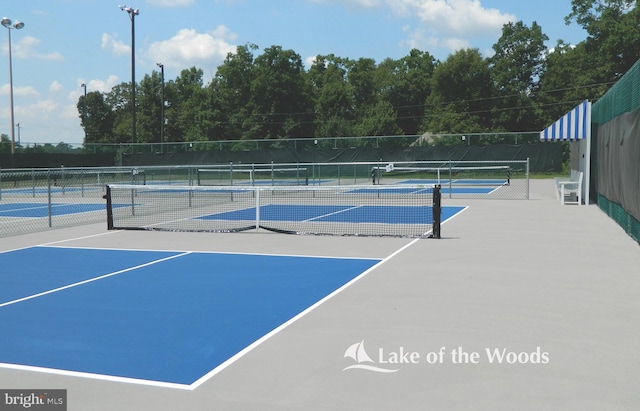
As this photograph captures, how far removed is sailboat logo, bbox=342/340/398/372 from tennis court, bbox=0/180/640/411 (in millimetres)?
27

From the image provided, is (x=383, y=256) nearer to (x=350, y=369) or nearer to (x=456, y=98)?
(x=350, y=369)

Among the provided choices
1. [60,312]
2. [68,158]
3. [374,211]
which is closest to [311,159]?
[68,158]

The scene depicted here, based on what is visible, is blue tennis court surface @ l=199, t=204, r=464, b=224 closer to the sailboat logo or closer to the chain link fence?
the chain link fence

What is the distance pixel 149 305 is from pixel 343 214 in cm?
1154

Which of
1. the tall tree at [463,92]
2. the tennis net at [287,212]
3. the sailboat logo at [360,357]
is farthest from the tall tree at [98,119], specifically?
the sailboat logo at [360,357]

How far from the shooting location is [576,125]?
2145cm

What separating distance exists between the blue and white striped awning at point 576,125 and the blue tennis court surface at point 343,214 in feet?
15.0

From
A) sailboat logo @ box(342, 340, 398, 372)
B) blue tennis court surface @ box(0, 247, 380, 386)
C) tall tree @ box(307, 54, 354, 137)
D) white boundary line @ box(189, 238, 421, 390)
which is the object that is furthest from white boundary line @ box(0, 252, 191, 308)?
tall tree @ box(307, 54, 354, 137)

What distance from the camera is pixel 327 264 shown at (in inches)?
417

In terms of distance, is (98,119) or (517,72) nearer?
(517,72)

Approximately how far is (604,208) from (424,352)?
1424cm

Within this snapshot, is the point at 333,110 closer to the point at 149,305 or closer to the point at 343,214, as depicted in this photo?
the point at 343,214

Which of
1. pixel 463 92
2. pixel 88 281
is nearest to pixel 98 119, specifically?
pixel 463 92

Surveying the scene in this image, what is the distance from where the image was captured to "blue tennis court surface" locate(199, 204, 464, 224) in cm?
1738
